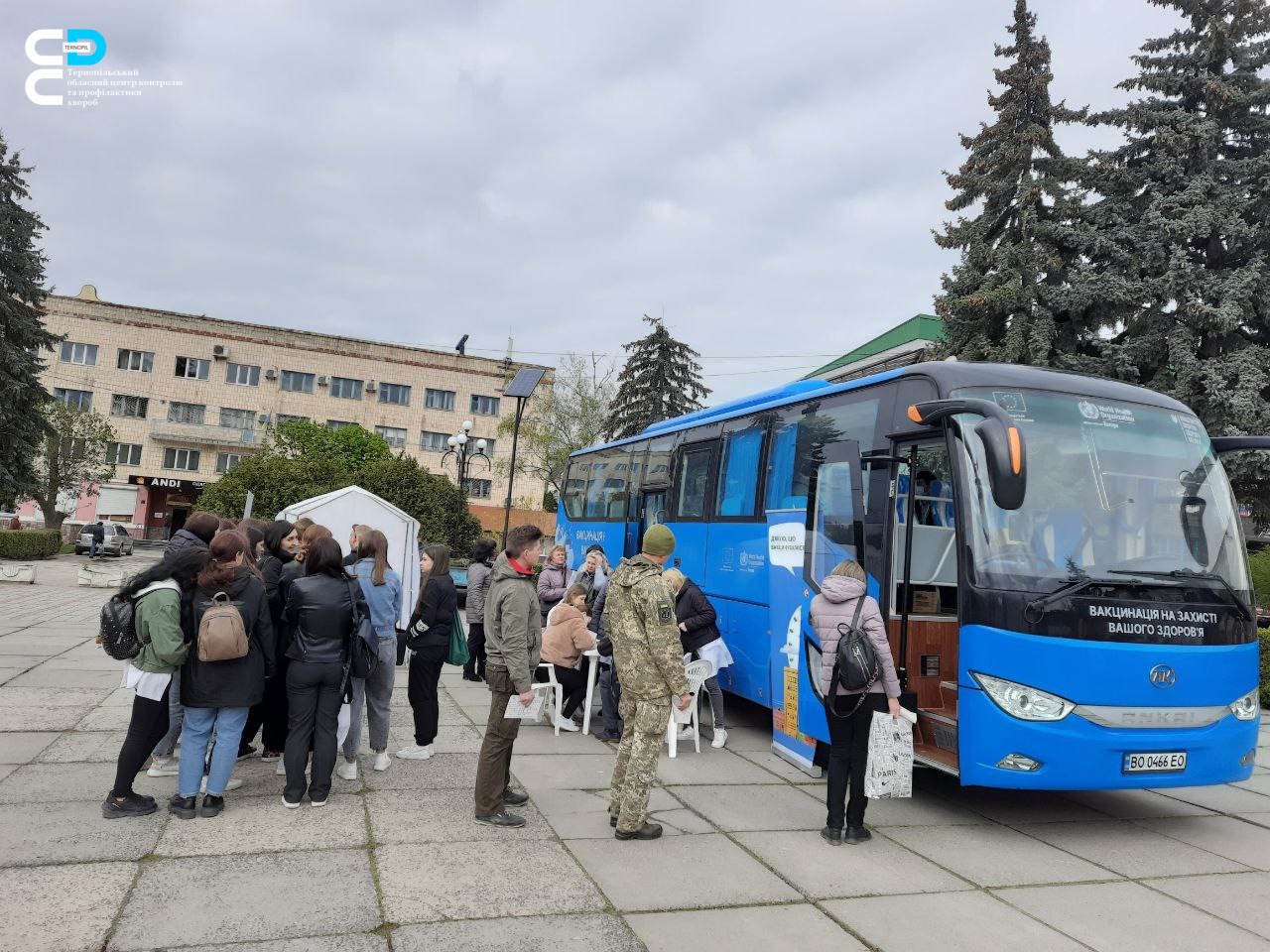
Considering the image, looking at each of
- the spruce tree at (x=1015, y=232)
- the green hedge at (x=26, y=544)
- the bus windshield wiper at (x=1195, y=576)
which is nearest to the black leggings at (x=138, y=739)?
the bus windshield wiper at (x=1195, y=576)

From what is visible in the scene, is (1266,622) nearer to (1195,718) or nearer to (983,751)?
(1195,718)

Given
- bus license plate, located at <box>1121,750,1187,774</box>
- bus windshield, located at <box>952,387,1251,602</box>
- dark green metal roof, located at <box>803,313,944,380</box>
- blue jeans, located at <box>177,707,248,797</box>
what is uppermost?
dark green metal roof, located at <box>803,313,944,380</box>

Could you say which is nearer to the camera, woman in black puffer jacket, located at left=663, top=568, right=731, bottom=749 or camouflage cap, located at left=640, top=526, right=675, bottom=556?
camouflage cap, located at left=640, top=526, right=675, bottom=556

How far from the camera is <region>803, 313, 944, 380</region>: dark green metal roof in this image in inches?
1150

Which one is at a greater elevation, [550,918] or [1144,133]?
[1144,133]

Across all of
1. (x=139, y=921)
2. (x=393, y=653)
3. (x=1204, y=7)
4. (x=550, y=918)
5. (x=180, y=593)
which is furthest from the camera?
(x=1204, y=7)

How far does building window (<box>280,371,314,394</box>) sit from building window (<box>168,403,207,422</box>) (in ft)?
15.8

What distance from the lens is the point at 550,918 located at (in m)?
4.18

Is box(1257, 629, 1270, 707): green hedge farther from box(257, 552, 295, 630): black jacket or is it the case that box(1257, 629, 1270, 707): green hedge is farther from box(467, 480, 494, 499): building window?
box(467, 480, 494, 499): building window

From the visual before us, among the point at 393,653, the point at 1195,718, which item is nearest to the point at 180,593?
the point at 393,653

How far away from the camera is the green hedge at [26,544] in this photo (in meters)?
31.1

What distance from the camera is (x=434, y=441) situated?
5712 cm

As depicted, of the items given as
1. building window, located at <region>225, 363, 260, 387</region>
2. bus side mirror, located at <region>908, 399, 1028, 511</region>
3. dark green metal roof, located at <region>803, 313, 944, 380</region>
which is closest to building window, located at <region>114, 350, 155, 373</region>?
building window, located at <region>225, 363, 260, 387</region>

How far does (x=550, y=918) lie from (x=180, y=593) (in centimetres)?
304
